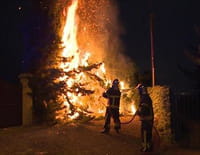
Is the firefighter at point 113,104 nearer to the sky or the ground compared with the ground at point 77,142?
nearer to the sky

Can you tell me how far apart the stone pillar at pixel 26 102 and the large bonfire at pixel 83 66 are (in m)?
0.80

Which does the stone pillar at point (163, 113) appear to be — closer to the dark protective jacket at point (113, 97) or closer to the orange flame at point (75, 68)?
the dark protective jacket at point (113, 97)

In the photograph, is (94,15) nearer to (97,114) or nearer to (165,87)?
(97,114)

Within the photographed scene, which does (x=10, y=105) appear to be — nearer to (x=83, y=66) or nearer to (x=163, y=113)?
(x=83, y=66)

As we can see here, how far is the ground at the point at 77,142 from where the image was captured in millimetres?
9562

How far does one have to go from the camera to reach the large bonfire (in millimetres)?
15289

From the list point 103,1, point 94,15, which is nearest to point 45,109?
point 94,15

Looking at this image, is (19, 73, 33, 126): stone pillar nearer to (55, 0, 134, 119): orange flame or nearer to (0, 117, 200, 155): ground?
(55, 0, 134, 119): orange flame

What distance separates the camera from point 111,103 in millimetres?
11500

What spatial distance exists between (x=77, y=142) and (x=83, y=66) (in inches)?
243

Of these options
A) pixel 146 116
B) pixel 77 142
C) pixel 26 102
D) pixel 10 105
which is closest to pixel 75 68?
pixel 26 102

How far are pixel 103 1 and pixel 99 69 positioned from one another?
4733 millimetres

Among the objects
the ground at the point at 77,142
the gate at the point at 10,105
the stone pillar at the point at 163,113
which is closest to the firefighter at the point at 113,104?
the ground at the point at 77,142


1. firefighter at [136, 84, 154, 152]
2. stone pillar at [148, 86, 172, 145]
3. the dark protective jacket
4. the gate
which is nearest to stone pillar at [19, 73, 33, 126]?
the gate
